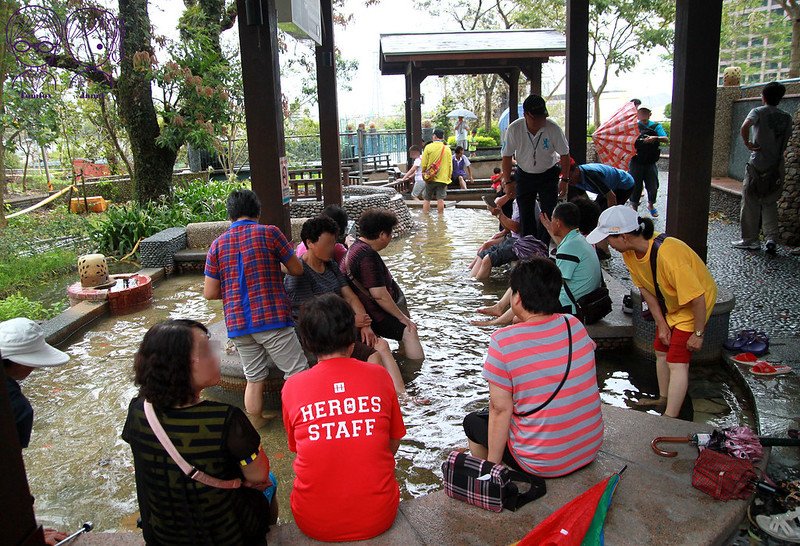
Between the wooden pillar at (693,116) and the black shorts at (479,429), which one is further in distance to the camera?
the wooden pillar at (693,116)

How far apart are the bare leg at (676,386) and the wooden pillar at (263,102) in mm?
3097

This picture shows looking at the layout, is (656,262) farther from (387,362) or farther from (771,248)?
(771,248)

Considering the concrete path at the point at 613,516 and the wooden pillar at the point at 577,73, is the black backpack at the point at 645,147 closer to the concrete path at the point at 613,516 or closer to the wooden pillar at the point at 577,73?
the wooden pillar at the point at 577,73

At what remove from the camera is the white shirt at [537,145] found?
721 cm

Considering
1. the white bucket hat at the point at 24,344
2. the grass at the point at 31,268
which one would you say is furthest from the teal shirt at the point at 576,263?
the grass at the point at 31,268

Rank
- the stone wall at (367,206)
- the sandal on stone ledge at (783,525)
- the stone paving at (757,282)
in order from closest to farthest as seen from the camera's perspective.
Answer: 1. the sandal on stone ledge at (783,525)
2. the stone paving at (757,282)
3. the stone wall at (367,206)

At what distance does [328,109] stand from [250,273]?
4.18 m

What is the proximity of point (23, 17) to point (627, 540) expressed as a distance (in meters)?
11.7

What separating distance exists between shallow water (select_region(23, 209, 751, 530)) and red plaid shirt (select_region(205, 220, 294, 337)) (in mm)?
843

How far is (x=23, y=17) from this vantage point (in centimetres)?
1038

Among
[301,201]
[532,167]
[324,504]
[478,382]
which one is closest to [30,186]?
[301,201]

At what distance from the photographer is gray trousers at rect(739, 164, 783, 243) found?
7961mm

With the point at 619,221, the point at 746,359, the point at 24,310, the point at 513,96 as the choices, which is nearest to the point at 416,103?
the point at 513,96

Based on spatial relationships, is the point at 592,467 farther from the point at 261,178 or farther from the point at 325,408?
the point at 261,178
